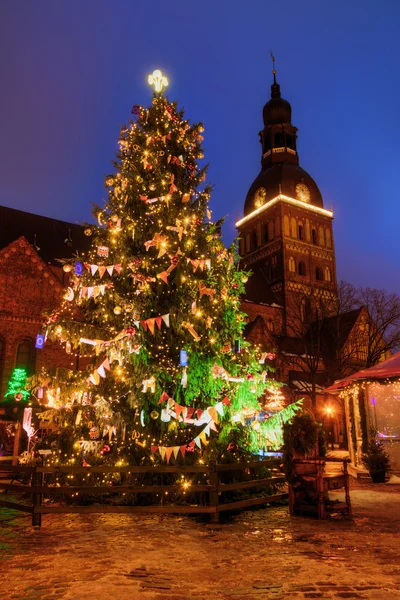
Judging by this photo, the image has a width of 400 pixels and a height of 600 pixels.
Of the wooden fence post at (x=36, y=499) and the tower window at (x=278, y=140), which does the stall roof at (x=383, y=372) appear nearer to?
the wooden fence post at (x=36, y=499)

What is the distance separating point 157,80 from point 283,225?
44.3 m

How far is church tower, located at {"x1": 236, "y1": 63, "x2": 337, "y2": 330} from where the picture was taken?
55156 millimetres

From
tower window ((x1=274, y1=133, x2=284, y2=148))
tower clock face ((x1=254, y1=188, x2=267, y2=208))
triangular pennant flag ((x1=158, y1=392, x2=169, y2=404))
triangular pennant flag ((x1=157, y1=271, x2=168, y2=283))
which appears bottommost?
triangular pennant flag ((x1=158, y1=392, x2=169, y2=404))

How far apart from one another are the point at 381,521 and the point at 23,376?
2408 centimetres

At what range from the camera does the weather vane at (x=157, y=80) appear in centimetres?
1339

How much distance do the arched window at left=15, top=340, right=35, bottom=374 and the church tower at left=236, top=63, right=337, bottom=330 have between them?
2752 cm

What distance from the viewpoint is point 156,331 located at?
11.2 m

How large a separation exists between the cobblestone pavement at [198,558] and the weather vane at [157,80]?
11.0 m

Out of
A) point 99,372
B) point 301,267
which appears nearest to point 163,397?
point 99,372

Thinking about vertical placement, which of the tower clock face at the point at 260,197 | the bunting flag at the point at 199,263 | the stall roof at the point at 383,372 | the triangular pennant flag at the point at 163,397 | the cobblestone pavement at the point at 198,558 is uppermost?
the tower clock face at the point at 260,197

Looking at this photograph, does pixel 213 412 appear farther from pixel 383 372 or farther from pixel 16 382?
pixel 16 382

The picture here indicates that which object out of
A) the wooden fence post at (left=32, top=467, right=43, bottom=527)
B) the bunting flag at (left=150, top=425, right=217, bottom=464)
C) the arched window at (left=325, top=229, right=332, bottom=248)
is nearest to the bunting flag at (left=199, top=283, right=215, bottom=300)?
the bunting flag at (left=150, top=425, right=217, bottom=464)

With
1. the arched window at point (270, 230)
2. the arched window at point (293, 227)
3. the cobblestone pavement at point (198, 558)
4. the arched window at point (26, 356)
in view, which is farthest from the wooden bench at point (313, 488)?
the arched window at point (270, 230)

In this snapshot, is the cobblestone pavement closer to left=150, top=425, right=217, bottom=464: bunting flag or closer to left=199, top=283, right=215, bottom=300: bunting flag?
left=150, top=425, right=217, bottom=464: bunting flag
